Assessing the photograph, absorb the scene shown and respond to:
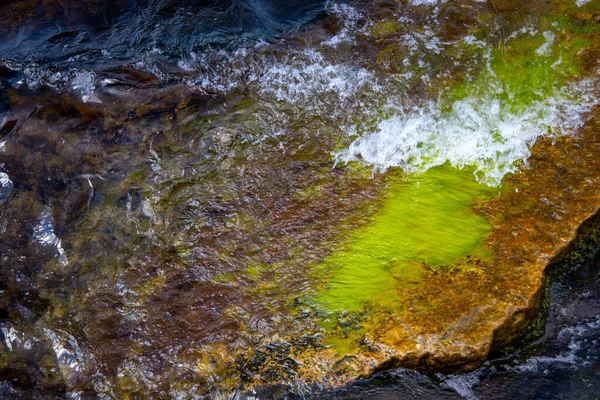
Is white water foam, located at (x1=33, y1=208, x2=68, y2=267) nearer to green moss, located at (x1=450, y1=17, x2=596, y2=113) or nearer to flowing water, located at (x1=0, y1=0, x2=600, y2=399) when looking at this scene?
flowing water, located at (x1=0, y1=0, x2=600, y2=399)

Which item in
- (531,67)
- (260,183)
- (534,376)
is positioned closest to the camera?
(534,376)

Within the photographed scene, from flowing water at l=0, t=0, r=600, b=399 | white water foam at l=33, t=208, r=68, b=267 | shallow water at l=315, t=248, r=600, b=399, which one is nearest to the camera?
shallow water at l=315, t=248, r=600, b=399

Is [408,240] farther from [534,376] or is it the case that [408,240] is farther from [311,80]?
[311,80]

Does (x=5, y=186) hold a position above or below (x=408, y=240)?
below

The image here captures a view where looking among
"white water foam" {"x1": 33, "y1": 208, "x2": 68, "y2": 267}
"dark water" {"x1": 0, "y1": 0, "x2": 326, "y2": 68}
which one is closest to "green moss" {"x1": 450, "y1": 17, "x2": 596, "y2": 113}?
"dark water" {"x1": 0, "y1": 0, "x2": 326, "y2": 68}

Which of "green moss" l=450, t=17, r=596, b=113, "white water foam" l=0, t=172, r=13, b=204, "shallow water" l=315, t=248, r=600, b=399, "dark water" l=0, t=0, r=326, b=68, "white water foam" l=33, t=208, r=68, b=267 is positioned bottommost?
"white water foam" l=33, t=208, r=68, b=267

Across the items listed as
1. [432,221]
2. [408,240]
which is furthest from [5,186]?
[432,221]
